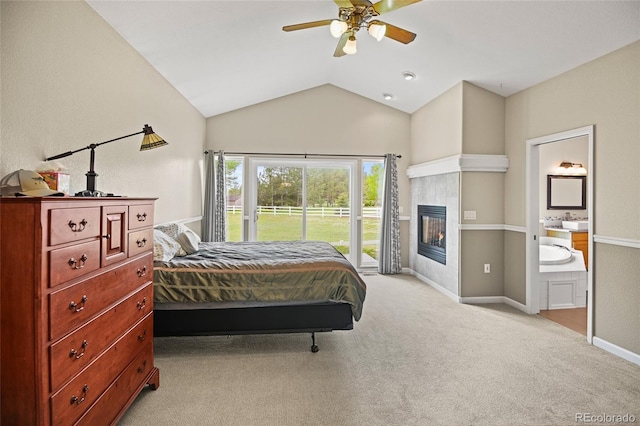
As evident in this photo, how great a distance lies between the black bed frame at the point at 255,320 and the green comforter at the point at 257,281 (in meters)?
0.09

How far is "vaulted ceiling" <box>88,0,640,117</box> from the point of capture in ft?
10.0

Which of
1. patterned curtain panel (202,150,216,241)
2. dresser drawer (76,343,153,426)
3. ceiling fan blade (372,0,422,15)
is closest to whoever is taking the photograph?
dresser drawer (76,343,153,426)

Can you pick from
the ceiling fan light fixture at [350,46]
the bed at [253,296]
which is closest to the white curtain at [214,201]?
the bed at [253,296]

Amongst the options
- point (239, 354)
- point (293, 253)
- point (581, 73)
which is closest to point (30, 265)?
point (239, 354)

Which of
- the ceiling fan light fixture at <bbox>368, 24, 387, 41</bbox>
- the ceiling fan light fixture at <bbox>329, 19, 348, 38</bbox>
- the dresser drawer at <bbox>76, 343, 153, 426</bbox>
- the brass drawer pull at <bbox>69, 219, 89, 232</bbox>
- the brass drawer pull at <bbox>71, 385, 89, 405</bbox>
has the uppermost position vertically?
the ceiling fan light fixture at <bbox>329, 19, 348, 38</bbox>

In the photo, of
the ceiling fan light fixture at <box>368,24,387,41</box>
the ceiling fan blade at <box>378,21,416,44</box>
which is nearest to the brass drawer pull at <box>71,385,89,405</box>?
the ceiling fan light fixture at <box>368,24,387,41</box>

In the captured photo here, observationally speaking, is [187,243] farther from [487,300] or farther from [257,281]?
[487,300]

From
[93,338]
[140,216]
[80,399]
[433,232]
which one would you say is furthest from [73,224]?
[433,232]

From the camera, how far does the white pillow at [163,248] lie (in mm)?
3115

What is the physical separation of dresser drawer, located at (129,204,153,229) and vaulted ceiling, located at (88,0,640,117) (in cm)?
167

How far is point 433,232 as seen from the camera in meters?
5.73

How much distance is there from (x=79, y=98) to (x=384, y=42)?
328 cm

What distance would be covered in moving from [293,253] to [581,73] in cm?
338

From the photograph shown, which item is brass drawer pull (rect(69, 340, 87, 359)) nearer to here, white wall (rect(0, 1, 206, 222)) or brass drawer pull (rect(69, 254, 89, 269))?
brass drawer pull (rect(69, 254, 89, 269))
